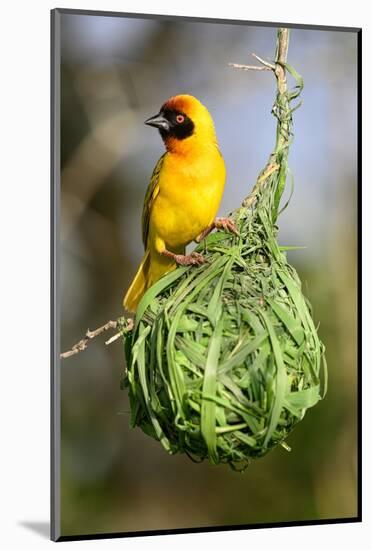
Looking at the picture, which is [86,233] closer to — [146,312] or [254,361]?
[146,312]

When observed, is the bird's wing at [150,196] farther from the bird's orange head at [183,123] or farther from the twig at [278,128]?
the twig at [278,128]

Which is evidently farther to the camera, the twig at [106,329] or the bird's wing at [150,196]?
the bird's wing at [150,196]

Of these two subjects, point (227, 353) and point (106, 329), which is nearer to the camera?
point (227, 353)

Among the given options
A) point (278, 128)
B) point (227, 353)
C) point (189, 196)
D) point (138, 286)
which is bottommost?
point (227, 353)

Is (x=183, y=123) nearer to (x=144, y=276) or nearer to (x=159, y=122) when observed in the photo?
(x=159, y=122)

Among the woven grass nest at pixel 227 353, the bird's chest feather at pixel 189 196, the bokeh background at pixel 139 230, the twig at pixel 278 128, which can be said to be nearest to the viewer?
the woven grass nest at pixel 227 353

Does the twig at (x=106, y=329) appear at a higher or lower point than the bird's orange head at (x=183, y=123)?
lower

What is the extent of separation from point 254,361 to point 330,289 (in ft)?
3.41

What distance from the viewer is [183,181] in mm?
3375

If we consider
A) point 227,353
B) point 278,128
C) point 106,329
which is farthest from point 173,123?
point 227,353

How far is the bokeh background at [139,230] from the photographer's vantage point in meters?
3.48

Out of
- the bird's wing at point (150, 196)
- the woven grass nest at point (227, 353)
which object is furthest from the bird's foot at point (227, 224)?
the bird's wing at point (150, 196)

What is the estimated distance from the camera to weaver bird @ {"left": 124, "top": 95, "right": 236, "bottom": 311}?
11.1 ft

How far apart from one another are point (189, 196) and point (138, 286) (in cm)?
37
